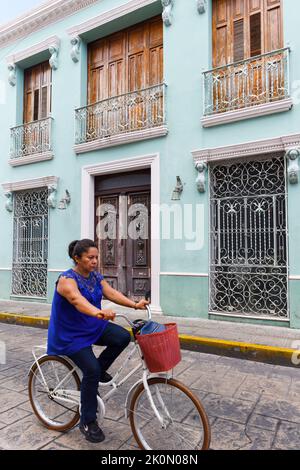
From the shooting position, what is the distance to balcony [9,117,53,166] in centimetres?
990

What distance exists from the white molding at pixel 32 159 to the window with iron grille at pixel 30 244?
0.87 meters

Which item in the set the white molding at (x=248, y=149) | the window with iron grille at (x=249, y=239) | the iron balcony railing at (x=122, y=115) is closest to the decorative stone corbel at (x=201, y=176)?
the white molding at (x=248, y=149)

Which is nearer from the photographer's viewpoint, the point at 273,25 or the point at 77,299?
the point at 77,299

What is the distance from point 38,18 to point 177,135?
6187 millimetres

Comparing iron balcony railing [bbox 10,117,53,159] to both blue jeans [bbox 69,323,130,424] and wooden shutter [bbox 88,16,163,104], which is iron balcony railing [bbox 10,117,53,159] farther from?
blue jeans [bbox 69,323,130,424]

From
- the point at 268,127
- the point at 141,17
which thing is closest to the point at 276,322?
the point at 268,127

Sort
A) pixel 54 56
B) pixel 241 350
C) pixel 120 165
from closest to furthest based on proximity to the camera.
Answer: pixel 241 350 < pixel 120 165 < pixel 54 56

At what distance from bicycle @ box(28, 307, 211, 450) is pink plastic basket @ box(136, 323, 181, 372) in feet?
0.57

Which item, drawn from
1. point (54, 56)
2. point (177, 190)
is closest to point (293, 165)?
point (177, 190)

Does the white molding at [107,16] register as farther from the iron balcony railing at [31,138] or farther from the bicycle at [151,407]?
the bicycle at [151,407]

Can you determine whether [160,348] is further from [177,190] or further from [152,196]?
[152,196]

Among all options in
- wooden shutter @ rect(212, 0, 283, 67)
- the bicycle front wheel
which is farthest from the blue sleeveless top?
wooden shutter @ rect(212, 0, 283, 67)

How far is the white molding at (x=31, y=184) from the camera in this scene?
9.62 metres

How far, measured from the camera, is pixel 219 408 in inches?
137
